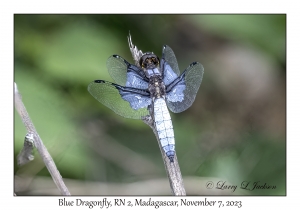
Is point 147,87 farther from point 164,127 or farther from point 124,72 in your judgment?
point 164,127

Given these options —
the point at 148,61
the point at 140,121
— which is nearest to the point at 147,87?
the point at 148,61

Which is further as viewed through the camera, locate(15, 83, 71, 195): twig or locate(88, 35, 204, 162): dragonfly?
locate(88, 35, 204, 162): dragonfly

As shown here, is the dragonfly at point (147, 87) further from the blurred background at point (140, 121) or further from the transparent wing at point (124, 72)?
the blurred background at point (140, 121)

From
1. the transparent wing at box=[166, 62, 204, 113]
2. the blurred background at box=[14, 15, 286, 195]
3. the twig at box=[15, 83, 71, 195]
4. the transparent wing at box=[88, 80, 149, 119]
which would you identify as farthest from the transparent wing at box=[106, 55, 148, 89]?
the twig at box=[15, 83, 71, 195]

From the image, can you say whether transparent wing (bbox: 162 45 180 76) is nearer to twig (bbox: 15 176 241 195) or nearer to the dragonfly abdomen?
the dragonfly abdomen

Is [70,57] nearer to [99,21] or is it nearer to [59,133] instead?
[99,21]

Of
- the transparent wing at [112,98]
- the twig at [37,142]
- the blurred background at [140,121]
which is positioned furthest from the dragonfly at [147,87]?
the twig at [37,142]

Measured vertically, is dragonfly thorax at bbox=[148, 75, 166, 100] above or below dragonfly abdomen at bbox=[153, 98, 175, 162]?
above
